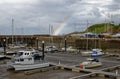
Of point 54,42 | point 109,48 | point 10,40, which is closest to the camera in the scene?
point 109,48

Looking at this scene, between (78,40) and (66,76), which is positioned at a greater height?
(78,40)

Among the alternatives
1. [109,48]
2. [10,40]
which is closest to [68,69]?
[109,48]

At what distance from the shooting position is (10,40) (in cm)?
9931

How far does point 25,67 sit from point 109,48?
3904cm

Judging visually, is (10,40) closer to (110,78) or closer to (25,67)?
(25,67)

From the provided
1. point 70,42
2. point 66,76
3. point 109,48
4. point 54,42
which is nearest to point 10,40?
point 54,42

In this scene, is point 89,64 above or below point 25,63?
below

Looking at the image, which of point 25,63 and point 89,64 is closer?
point 25,63

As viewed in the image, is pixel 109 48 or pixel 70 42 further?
pixel 70 42

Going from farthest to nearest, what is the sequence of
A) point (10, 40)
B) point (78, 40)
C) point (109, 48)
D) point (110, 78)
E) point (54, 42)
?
point (10, 40) → point (54, 42) → point (78, 40) → point (109, 48) → point (110, 78)

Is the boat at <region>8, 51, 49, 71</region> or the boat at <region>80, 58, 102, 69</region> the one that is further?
the boat at <region>80, 58, 102, 69</region>

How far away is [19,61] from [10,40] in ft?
217

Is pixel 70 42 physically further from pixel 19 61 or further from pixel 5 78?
pixel 5 78

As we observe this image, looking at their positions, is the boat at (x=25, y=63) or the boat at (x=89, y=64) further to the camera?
the boat at (x=89, y=64)
